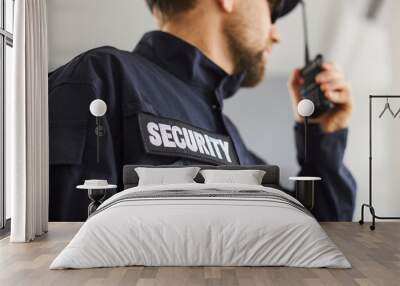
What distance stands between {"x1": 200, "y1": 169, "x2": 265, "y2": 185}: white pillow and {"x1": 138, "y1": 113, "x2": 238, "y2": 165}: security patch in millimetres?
511

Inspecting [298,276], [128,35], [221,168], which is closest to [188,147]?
[221,168]

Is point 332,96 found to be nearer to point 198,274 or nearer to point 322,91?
point 322,91

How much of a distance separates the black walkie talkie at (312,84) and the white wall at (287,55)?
0.08 m

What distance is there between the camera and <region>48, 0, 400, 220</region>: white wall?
753cm

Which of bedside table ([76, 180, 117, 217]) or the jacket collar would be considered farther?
the jacket collar

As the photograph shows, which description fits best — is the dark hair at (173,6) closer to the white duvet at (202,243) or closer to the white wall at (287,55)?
the white wall at (287,55)

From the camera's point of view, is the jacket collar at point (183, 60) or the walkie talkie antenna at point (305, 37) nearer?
the jacket collar at point (183, 60)

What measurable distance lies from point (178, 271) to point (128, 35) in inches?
A: 156

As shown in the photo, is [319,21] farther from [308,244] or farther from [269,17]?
[308,244]

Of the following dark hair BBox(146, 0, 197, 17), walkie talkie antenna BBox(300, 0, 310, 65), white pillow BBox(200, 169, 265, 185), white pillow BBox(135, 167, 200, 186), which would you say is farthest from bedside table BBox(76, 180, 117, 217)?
walkie talkie antenna BBox(300, 0, 310, 65)

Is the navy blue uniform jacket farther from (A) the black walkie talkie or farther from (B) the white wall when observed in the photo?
(A) the black walkie talkie

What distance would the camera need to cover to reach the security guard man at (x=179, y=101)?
Result: 23.8 feet

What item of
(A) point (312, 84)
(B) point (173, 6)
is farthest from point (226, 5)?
(A) point (312, 84)

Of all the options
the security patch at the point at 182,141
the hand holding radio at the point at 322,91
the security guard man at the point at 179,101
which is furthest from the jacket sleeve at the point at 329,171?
the security patch at the point at 182,141
